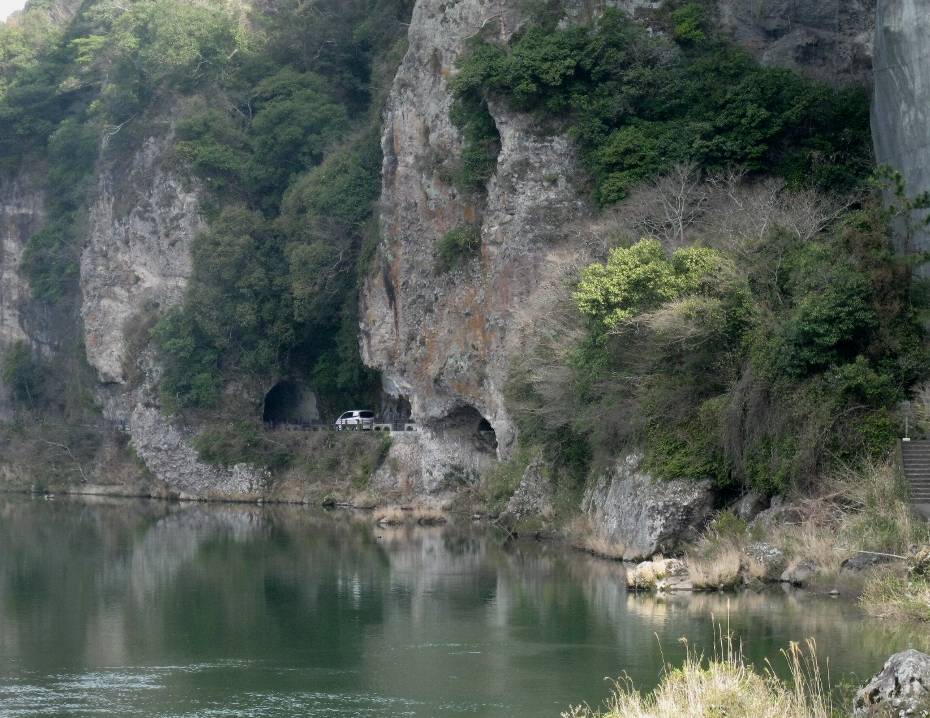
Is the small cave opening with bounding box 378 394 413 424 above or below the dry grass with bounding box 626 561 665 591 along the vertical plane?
above

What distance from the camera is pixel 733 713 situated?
15117 millimetres

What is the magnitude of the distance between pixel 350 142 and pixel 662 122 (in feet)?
68.2

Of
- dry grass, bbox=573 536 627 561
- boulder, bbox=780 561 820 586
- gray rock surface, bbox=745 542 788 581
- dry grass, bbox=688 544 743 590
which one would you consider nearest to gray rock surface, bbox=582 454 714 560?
dry grass, bbox=573 536 627 561

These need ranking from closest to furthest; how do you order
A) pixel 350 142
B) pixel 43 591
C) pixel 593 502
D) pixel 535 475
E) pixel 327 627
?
pixel 327 627, pixel 43 591, pixel 593 502, pixel 535 475, pixel 350 142

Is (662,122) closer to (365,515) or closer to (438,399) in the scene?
(438,399)

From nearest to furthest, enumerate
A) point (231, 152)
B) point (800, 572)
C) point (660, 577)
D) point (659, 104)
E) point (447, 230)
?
point (800, 572) → point (660, 577) → point (659, 104) → point (447, 230) → point (231, 152)

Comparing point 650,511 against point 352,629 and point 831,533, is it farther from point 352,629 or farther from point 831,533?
point 352,629

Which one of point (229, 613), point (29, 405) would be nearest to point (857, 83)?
point (229, 613)

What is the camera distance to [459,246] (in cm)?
5044

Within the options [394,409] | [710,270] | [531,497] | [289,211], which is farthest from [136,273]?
[710,270]

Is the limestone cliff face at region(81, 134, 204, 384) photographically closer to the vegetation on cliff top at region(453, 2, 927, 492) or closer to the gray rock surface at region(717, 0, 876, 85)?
the vegetation on cliff top at region(453, 2, 927, 492)

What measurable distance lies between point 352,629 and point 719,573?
23.7 ft

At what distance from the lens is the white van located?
60.2 meters

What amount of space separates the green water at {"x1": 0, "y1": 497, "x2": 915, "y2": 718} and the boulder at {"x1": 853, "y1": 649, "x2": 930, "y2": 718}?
479cm
